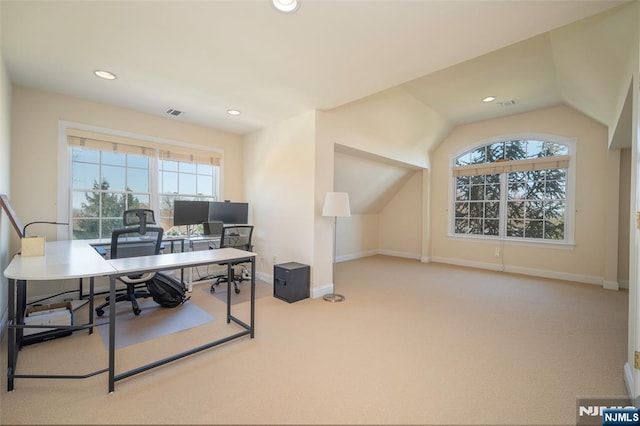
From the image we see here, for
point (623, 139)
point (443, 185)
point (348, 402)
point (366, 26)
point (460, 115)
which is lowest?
point (348, 402)

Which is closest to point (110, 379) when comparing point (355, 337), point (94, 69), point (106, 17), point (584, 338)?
point (355, 337)

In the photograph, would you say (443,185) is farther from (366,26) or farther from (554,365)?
(366,26)

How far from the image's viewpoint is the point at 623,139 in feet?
12.2

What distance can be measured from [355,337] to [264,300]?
147cm

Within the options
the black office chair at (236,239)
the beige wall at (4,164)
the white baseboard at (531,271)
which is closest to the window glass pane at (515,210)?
the white baseboard at (531,271)

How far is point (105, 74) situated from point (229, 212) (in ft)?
7.64

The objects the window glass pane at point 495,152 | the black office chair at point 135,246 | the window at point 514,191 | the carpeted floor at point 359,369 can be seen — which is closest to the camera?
the carpeted floor at point 359,369

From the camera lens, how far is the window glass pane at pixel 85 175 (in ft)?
11.7

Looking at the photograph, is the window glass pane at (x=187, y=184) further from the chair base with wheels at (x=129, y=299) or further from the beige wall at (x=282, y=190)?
the chair base with wheels at (x=129, y=299)

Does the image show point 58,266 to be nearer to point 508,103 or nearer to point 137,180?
point 137,180

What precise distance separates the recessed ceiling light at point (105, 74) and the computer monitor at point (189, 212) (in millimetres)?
1737

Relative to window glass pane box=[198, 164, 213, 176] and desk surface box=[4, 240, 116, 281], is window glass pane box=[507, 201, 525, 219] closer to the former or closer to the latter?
window glass pane box=[198, 164, 213, 176]

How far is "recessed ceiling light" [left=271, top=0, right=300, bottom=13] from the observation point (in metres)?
1.78

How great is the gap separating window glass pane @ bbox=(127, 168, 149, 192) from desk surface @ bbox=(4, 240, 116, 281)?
1724 mm
